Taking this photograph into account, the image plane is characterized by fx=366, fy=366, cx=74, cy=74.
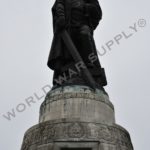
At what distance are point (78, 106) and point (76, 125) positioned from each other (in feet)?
3.03

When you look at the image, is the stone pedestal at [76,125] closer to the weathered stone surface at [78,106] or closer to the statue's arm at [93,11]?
the weathered stone surface at [78,106]

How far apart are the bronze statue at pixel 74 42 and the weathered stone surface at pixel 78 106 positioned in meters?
0.76

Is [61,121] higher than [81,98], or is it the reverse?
[81,98]

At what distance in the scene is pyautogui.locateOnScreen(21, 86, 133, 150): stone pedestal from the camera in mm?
9977

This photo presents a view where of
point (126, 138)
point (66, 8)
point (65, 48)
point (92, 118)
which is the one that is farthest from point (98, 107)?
point (66, 8)

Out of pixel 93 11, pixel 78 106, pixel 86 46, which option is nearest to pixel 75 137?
pixel 78 106

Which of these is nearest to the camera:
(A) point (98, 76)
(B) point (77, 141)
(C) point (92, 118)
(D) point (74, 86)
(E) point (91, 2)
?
(B) point (77, 141)

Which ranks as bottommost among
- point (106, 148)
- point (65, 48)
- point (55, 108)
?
point (106, 148)

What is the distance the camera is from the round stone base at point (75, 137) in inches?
390

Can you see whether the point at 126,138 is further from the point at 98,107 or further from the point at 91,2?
the point at 91,2

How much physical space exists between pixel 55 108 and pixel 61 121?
2.88 ft

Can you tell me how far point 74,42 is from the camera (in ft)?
43.6

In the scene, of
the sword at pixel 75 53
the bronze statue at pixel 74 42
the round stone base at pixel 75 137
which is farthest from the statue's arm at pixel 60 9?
the round stone base at pixel 75 137

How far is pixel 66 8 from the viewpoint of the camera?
13.4 m
